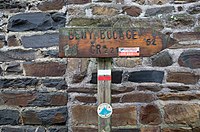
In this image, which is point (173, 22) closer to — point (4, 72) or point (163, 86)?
point (163, 86)

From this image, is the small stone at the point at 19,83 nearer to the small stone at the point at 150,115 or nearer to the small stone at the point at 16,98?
the small stone at the point at 16,98

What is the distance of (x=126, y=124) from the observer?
252cm

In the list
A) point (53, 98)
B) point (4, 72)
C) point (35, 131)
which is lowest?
point (35, 131)

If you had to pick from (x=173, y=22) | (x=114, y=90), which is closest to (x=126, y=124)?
(x=114, y=90)

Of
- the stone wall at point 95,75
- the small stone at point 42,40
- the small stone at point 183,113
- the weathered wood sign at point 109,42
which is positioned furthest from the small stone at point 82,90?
the weathered wood sign at point 109,42

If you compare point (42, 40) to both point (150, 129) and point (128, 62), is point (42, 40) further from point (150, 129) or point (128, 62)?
point (150, 129)

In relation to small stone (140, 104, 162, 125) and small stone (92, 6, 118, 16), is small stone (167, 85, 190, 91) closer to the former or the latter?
small stone (140, 104, 162, 125)

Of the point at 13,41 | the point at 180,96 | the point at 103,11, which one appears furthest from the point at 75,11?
the point at 180,96

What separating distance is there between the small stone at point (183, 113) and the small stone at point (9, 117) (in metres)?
1.23

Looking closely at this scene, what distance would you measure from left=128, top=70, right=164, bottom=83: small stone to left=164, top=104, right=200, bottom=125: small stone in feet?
0.77

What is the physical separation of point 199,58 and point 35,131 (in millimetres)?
1463

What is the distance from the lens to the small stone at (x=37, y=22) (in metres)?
2.58

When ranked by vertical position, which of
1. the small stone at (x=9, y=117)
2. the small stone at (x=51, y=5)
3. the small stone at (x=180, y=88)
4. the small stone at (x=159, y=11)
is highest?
the small stone at (x=51, y=5)

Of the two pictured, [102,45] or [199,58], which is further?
[199,58]
